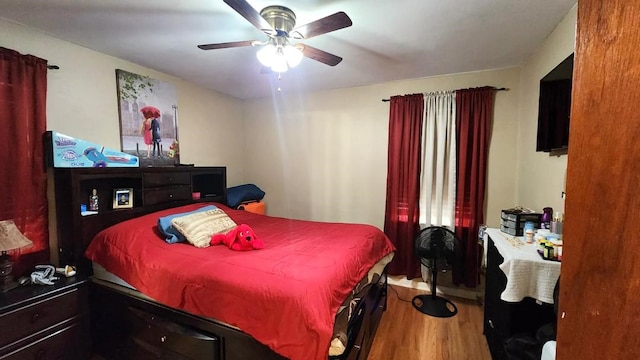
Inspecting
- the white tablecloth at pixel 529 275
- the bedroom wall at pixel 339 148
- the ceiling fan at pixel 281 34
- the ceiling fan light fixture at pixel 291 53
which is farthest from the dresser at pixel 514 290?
the ceiling fan light fixture at pixel 291 53

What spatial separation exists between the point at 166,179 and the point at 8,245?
3.75 ft

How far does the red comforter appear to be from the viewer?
1.28 m

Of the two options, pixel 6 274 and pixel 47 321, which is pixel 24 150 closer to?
pixel 6 274

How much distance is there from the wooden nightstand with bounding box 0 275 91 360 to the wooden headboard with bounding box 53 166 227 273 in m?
0.28

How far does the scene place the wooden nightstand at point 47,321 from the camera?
1.57 m

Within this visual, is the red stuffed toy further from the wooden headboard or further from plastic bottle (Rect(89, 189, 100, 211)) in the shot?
plastic bottle (Rect(89, 189, 100, 211))

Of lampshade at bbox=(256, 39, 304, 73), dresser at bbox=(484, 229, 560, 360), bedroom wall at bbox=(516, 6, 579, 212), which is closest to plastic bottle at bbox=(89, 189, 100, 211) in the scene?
lampshade at bbox=(256, 39, 304, 73)

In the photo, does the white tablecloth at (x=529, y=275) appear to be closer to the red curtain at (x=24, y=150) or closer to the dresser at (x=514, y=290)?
the dresser at (x=514, y=290)

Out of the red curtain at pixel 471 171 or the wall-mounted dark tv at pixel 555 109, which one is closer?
the wall-mounted dark tv at pixel 555 109

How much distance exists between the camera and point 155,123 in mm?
2771

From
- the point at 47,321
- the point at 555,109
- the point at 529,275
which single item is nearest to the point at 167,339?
the point at 47,321

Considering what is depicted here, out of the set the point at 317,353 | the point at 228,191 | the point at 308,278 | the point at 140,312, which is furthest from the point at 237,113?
the point at 317,353

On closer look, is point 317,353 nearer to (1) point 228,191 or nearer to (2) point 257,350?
(2) point 257,350

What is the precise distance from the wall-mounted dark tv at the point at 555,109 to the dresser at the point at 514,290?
2.33 ft
